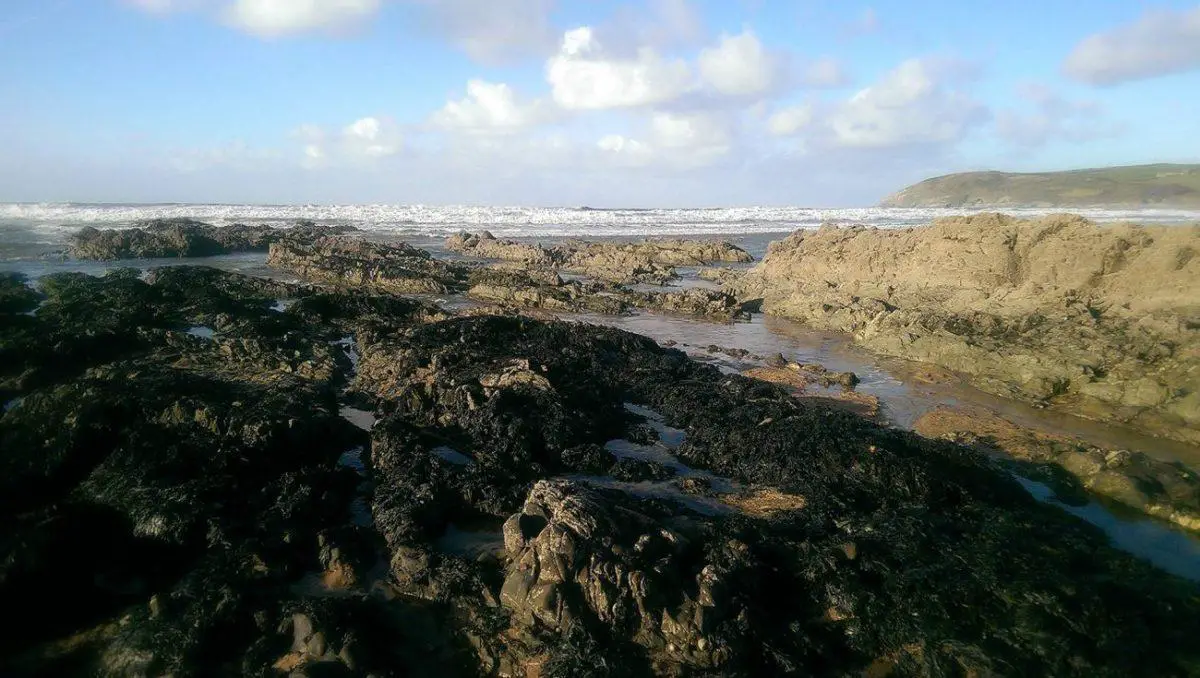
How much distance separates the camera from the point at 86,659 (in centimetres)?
491

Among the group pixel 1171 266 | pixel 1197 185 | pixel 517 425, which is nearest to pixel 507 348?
pixel 517 425

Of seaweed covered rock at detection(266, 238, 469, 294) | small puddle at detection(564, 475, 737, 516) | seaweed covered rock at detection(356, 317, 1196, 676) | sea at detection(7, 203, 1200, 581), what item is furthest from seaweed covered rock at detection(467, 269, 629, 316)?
small puddle at detection(564, 475, 737, 516)

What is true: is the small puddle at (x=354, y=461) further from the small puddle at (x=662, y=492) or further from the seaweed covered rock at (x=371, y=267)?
the seaweed covered rock at (x=371, y=267)

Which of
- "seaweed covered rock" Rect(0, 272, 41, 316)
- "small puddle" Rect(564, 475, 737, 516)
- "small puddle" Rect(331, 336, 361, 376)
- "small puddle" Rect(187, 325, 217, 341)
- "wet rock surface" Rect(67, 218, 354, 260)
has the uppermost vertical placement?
"wet rock surface" Rect(67, 218, 354, 260)

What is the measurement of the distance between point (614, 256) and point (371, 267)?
1119cm

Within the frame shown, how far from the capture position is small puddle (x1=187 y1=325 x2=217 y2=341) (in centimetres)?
1339

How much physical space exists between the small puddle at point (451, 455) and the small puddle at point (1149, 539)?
769cm

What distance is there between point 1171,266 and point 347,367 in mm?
18003

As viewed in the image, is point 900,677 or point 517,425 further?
point 517,425

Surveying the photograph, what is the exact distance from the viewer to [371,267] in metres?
24.0

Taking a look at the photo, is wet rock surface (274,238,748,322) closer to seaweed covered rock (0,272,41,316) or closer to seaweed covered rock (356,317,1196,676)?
seaweed covered rock (0,272,41,316)

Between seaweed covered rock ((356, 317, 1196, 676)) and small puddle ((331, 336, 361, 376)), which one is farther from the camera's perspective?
small puddle ((331, 336, 361, 376))

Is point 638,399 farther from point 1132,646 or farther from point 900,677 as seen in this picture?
point 1132,646

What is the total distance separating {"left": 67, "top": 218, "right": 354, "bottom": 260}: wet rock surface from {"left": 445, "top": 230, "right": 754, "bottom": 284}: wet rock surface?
1029 centimetres
